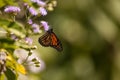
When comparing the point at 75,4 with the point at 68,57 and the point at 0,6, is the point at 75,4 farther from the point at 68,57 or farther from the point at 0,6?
the point at 0,6

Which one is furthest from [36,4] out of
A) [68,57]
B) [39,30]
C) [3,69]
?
[68,57]

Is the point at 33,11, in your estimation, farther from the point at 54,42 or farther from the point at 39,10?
the point at 54,42


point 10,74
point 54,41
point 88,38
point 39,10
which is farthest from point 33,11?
point 88,38

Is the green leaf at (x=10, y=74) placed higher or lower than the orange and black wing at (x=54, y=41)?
lower

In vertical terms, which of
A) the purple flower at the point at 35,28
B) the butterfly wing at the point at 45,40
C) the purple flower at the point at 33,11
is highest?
the purple flower at the point at 33,11

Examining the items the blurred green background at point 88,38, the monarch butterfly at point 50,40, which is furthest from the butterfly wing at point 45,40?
the blurred green background at point 88,38

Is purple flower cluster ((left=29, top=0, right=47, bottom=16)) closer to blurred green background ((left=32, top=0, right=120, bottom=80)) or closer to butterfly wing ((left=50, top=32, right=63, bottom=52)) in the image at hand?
butterfly wing ((left=50, top=32, right=63, bottom=52))

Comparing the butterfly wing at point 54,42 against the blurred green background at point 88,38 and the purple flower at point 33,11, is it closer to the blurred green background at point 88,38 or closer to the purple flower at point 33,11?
the purple flower at point 33,11

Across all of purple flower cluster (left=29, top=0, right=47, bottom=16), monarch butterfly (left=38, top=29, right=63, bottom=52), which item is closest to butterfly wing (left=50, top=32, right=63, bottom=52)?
monarch butterfly (left=38, top=29, right=63, bottom=52)
